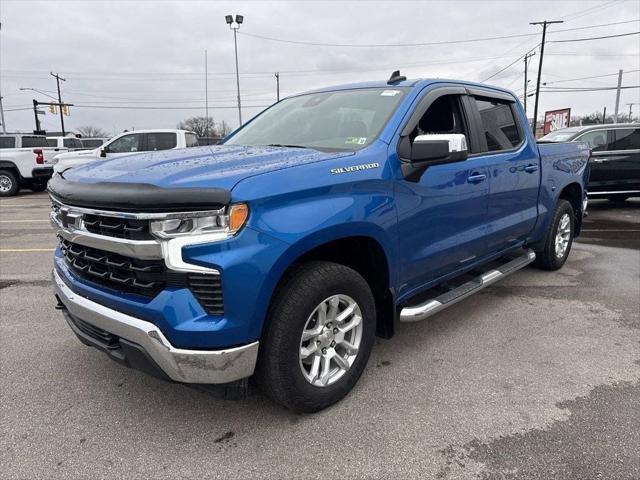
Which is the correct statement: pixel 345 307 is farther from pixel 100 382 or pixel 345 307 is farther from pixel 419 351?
pixel 100 382

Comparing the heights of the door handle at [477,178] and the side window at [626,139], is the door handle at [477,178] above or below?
below

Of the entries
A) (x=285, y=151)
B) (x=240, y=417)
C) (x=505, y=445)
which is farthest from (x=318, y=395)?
(x=285, y=151)

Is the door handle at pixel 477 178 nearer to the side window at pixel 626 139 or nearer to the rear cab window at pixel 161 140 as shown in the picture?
the side window at pixel 626 139

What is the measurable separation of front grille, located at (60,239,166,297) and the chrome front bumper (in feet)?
0.49

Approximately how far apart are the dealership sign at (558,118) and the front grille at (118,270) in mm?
37774

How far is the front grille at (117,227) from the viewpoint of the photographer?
222 centimetres

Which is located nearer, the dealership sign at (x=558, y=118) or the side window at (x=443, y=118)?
the side window at (x=443, y=118)

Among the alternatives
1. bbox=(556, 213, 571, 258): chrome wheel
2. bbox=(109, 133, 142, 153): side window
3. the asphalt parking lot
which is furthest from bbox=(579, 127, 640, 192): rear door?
bbox=(109, 133, 142, 153): side window

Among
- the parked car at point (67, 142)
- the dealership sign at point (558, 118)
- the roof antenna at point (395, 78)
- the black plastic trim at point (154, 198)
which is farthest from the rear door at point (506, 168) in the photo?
the dealership sign at point (558, 118)

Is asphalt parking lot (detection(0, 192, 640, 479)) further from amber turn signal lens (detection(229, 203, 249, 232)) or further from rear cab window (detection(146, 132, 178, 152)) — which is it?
rear cab window (detection(146, 132, 178, 152))

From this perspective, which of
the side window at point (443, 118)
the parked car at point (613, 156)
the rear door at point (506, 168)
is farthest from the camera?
the parked car at point (613, 156)

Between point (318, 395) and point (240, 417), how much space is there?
48 cm

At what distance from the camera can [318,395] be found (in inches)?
106

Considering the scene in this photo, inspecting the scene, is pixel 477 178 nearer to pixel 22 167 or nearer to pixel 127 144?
pixel 127 144
